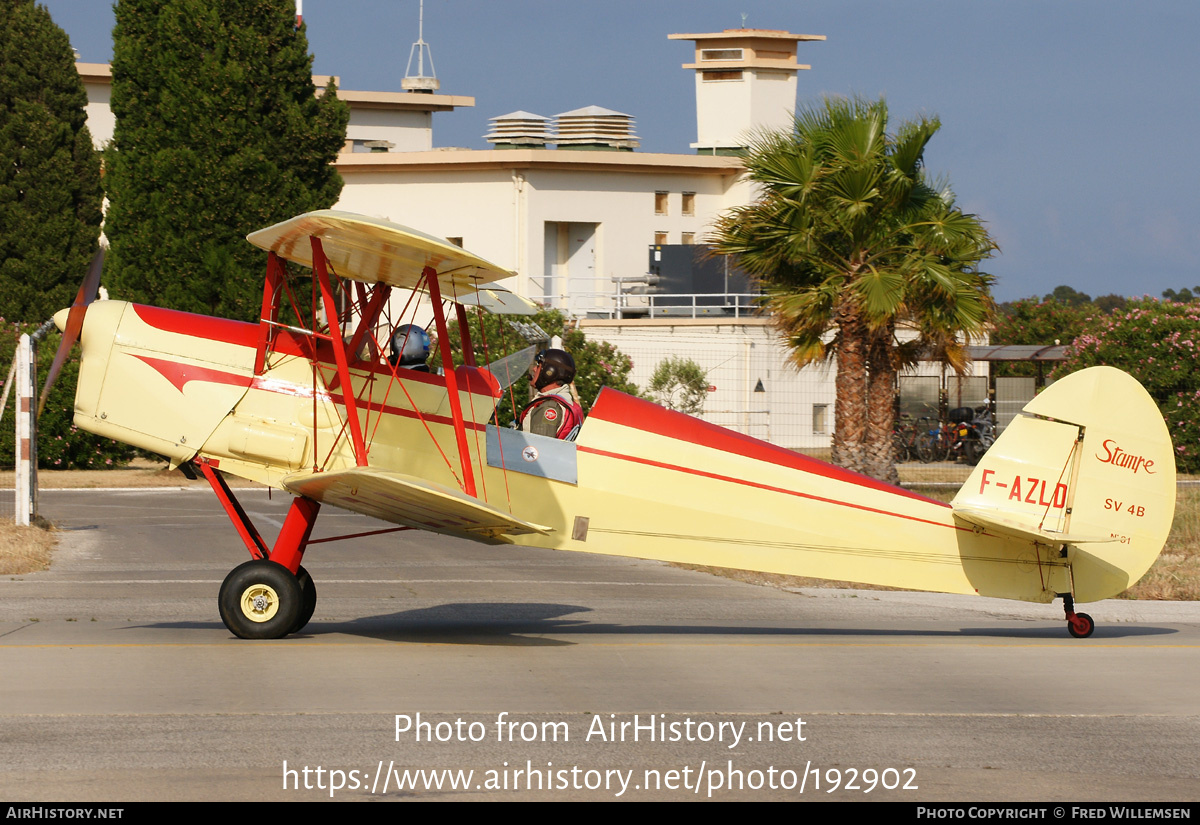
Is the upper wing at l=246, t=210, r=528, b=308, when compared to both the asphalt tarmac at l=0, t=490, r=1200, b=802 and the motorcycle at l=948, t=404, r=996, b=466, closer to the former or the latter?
the asphalt tarmac at l=0, t=490, r=1200, b=802

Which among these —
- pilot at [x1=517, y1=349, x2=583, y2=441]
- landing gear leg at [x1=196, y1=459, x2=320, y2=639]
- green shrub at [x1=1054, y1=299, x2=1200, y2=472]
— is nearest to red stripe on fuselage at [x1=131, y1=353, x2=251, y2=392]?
landing gear leg at [x1=196, y1=459, x2=320, y2=639]

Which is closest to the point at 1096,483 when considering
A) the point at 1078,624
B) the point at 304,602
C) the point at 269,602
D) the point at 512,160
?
the point at 1078,624

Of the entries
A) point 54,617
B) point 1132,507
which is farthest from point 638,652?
point 54,617

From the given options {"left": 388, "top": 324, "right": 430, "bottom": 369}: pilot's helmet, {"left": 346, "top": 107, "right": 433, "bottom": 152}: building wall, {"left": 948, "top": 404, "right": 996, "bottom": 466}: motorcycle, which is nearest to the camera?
{"left": 388, "top": 324, "right": 430, "bottom": 369}: pilot's helmet

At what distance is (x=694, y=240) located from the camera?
149 ft

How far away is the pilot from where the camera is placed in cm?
904

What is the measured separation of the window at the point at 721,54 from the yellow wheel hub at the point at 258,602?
145 ft

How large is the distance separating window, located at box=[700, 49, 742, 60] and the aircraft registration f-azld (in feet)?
140

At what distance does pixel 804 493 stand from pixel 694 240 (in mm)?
37408

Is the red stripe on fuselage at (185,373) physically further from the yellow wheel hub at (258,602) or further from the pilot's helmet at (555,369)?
the pilot's helmet at (555,369)

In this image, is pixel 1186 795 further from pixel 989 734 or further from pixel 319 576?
pixel 319 576

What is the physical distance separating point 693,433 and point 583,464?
83cm
